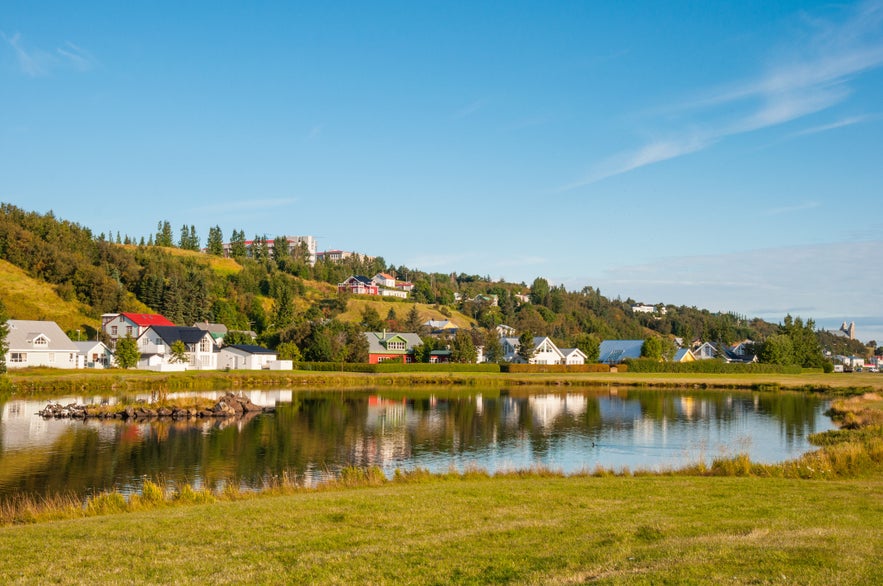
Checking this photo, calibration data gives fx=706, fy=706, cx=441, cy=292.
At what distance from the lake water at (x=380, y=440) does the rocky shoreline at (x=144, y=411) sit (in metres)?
1.47

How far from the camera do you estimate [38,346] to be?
76.6m

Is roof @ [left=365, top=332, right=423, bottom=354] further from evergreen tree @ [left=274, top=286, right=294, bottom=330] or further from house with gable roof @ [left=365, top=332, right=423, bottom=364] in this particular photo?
evergreen tree @ [left=274, top=286, right=294, bottom=330]

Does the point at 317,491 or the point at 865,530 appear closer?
the point at 865,530

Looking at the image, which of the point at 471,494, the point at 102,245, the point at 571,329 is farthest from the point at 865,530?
the point at 571,329

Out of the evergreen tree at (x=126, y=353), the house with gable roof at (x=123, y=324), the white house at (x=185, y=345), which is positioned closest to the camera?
the evergreen tree at (x=126, y=353)

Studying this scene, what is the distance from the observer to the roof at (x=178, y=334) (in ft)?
288

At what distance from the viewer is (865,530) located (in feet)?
39.2

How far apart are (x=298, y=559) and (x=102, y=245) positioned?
418ft

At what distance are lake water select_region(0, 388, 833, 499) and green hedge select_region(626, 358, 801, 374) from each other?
4163 centimetres

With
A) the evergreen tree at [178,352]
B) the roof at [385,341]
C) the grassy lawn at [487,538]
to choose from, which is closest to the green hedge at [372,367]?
the evergreen tree at [178,352]

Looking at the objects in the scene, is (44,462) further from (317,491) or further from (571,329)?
(571,329)

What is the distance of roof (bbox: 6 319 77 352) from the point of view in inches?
2977

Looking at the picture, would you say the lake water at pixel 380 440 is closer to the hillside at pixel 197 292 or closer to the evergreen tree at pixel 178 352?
the evergreen tree at pixel 178 352

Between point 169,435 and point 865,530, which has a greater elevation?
point 865,530
